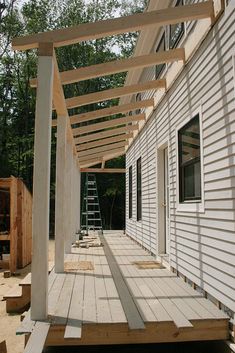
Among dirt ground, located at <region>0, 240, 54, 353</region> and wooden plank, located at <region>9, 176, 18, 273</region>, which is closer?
dirt ground, located at <region>0, 240, 54, 353</region>

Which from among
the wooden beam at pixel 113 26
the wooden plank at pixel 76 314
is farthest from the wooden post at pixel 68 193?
the wooden beam at pixel 113 26

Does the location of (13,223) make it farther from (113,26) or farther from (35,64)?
(35,64)

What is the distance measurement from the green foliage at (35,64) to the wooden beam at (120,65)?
18.3m

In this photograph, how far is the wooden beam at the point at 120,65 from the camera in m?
5.32

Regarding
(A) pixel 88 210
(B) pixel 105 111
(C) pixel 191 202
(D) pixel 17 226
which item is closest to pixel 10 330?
(C) pixel 191 202

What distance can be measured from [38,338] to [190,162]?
10.1ft

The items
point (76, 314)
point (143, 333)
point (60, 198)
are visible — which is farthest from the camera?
point (60, 198)

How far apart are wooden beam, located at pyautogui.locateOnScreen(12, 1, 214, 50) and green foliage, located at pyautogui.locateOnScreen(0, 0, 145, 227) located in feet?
63.8

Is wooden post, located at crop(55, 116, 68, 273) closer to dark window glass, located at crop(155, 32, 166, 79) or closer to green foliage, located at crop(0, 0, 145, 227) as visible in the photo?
dark window glass, located at crop(155, 32, 166, 79)

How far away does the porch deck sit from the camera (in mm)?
3516

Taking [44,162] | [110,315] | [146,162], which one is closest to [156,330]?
[110,315]

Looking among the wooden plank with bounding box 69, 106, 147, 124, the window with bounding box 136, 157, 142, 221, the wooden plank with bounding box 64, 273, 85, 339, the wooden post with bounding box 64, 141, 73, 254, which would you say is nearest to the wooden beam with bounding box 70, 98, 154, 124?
the wooden plank with bounding box 69, 106, 147, 124

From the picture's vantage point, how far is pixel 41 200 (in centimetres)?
382

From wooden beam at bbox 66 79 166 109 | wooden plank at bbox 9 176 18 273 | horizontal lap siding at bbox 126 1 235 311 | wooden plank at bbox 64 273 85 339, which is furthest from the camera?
wooden plank at bbox 9 176 18 273
